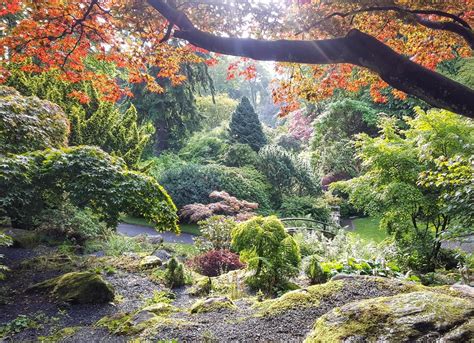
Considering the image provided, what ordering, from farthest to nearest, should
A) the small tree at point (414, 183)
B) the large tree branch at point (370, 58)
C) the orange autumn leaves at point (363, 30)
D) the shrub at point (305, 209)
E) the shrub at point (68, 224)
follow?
the shrub at point (305, 209) → the shrub at point (68, 224) → the small tree at point (414, 183) → the orange autumn leaves at point (363, 30) → the large tree branch at point (370, 58)

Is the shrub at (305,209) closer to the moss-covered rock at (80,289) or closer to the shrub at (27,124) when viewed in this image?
the shrub at (27,124)

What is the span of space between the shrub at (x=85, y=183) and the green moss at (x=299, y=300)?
8.40ft

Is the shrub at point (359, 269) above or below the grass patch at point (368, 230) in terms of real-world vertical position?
below

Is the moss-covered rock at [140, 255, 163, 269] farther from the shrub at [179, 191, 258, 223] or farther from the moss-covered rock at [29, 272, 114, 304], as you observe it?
the shrub at [179, 191, 258, 223]

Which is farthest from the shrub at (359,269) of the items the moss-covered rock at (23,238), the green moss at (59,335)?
the moss-covered rock at (23,238)

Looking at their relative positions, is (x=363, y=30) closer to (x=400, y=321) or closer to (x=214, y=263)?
(x=400, y=321)

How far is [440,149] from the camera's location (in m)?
6.27

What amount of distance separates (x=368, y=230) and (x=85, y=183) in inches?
425

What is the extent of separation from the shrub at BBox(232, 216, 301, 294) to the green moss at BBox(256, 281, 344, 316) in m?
1.15

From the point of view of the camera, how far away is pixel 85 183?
532cm

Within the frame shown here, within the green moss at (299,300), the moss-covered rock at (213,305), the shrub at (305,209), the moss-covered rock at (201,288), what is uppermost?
the shrub at (305,209)

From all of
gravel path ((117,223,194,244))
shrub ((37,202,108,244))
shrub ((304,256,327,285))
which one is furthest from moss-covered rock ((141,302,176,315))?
gravel path ((117,223,194,244))

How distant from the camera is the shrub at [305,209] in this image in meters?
13.8

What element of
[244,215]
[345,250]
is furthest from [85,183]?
[244,215]
